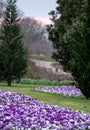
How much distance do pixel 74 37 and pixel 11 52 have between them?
8168mm

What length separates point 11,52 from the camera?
34500 mm

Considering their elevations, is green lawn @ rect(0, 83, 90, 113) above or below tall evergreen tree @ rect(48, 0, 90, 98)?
below

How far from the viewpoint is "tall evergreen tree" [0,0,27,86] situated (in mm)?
33812

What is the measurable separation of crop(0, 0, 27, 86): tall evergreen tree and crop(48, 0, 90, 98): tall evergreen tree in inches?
148

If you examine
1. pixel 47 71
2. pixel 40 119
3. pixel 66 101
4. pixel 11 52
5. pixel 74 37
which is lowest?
pixel 47 71

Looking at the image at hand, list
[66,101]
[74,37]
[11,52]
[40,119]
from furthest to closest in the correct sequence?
[11,52], [74,37], [66,101], [40,119]

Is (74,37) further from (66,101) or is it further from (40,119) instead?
(40,119)

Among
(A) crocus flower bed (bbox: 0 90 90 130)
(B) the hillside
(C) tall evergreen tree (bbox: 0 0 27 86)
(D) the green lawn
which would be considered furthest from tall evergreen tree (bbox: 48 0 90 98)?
(B) the hillside

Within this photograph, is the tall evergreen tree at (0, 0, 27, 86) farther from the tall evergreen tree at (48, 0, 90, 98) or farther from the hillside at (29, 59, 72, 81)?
the hillside at (29, 59, 72, 81)

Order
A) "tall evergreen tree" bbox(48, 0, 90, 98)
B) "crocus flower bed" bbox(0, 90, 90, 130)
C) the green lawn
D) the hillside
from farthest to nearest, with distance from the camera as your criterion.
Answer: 1. the hillside
2. "tall evergreen tree" bbox(48, 0, 90, 98)
3. the green lawn
4. "crocus flower bed" bbox(0, 90, 90, 130)

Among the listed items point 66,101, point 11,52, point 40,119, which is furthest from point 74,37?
point 40,119

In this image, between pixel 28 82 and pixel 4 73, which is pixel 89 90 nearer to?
pixel 4 73

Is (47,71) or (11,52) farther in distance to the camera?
(47,71)

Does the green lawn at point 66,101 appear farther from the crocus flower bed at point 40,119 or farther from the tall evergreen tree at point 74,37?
the crocus flower bed at point 40,119
